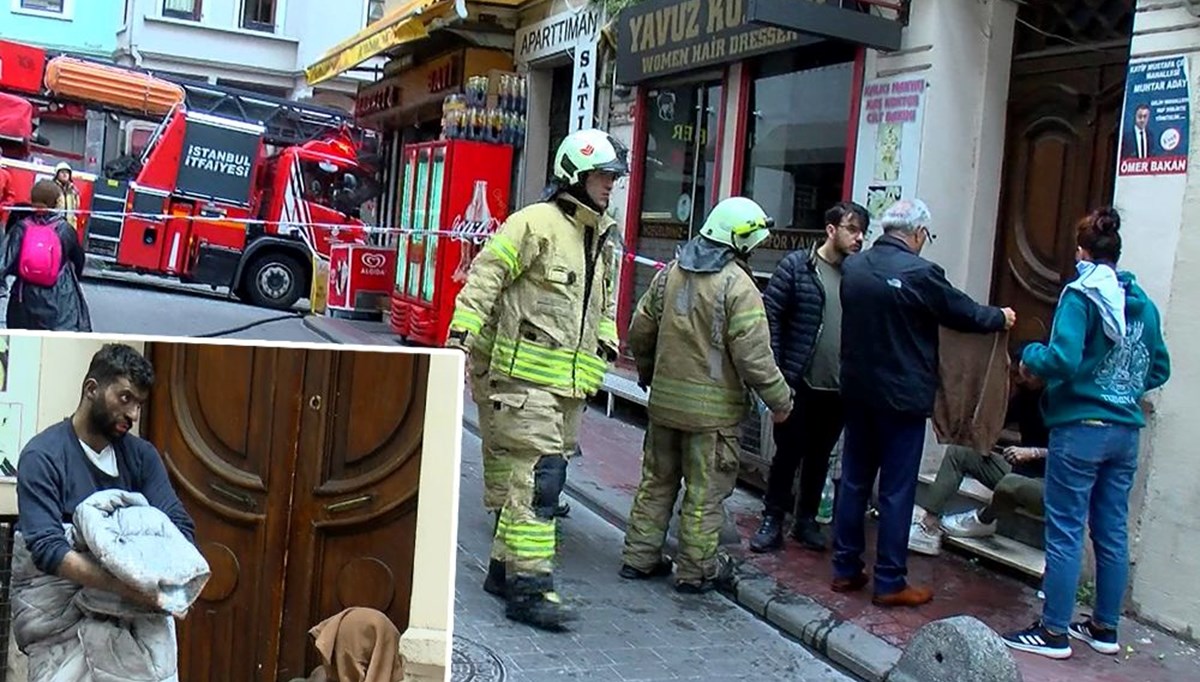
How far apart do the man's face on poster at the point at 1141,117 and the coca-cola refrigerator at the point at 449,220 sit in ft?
24.4

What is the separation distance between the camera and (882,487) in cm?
550

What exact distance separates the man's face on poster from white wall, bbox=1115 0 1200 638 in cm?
24

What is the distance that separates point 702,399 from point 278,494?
12.9 ft

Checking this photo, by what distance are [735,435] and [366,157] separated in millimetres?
14238

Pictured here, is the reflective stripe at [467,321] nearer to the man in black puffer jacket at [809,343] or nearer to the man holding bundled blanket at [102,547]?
the man in black puffer jacket at [809,343]

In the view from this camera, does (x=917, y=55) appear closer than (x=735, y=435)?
No

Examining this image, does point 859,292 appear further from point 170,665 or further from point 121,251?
point 121,251

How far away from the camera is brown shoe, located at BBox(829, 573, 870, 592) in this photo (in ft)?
19.1

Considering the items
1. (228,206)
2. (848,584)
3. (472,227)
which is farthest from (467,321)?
(228,206)

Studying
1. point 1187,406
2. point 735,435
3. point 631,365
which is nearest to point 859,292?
point 735,435

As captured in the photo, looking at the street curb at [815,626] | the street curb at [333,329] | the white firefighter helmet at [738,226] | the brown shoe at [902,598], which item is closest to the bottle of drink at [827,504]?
the street curb at [815,626]

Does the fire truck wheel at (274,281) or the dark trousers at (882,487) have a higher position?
the fire truck wheel at (274,281)

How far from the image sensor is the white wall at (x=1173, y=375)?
17.5ft

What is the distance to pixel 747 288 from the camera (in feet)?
18.2
